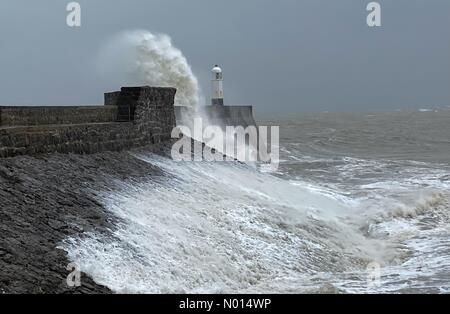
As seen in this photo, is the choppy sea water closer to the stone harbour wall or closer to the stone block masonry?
the stone block masonry

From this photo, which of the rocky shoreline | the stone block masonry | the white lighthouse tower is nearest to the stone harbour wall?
the stone block masonry

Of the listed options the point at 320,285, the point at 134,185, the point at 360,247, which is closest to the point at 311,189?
the point at 360,247

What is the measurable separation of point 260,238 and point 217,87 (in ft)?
61.1

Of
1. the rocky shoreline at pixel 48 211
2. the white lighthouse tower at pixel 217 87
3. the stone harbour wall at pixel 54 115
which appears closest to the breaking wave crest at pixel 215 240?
the rocky shoreline at pixel 48 211

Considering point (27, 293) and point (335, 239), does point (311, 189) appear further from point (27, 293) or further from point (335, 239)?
point (27, 293)

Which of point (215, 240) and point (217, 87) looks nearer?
point (215, 240)

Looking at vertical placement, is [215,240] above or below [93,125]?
below

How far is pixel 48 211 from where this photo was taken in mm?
5855

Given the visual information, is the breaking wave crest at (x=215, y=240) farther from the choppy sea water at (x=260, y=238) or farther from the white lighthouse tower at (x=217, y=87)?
the white lighthouse tower at (x=217, y=87)

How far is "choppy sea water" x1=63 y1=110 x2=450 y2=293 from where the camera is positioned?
5570mm

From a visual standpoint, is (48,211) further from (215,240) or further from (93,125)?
(93,125)

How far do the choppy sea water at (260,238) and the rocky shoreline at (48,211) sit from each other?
0.72ft

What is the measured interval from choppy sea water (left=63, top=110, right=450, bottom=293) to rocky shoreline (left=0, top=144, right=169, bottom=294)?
8.7 inches

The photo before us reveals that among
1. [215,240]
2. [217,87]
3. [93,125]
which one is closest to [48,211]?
[215,240]
